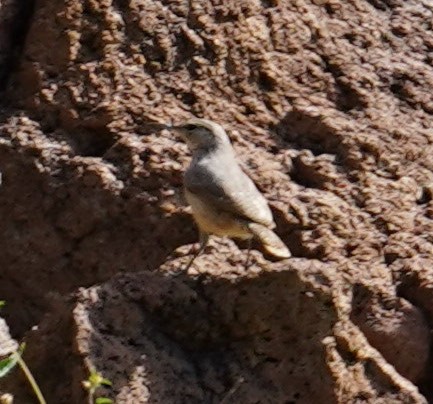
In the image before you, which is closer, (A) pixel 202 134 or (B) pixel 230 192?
(B) pixel 230 192

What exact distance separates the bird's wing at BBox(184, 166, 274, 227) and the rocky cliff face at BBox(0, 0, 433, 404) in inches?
8.3

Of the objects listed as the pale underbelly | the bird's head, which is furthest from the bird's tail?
the bird's head

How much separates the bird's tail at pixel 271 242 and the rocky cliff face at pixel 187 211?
0.39ft

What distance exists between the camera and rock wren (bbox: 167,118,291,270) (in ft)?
20.7

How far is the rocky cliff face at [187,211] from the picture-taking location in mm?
5781

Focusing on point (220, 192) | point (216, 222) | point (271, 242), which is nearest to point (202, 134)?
point (220, 192)

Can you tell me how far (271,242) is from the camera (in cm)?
618

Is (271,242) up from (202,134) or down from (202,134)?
down

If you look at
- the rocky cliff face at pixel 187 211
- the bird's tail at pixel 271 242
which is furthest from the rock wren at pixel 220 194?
the rocky cliff face at pixel 187 211

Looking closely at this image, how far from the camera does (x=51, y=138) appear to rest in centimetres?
699

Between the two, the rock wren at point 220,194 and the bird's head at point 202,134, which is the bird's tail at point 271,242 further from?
the bird's head at point 202,134

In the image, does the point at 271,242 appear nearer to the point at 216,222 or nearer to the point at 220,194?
the point at 216,222

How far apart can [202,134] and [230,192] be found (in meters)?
0.35

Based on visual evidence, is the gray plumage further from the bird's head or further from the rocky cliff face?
the rocky cliff face
